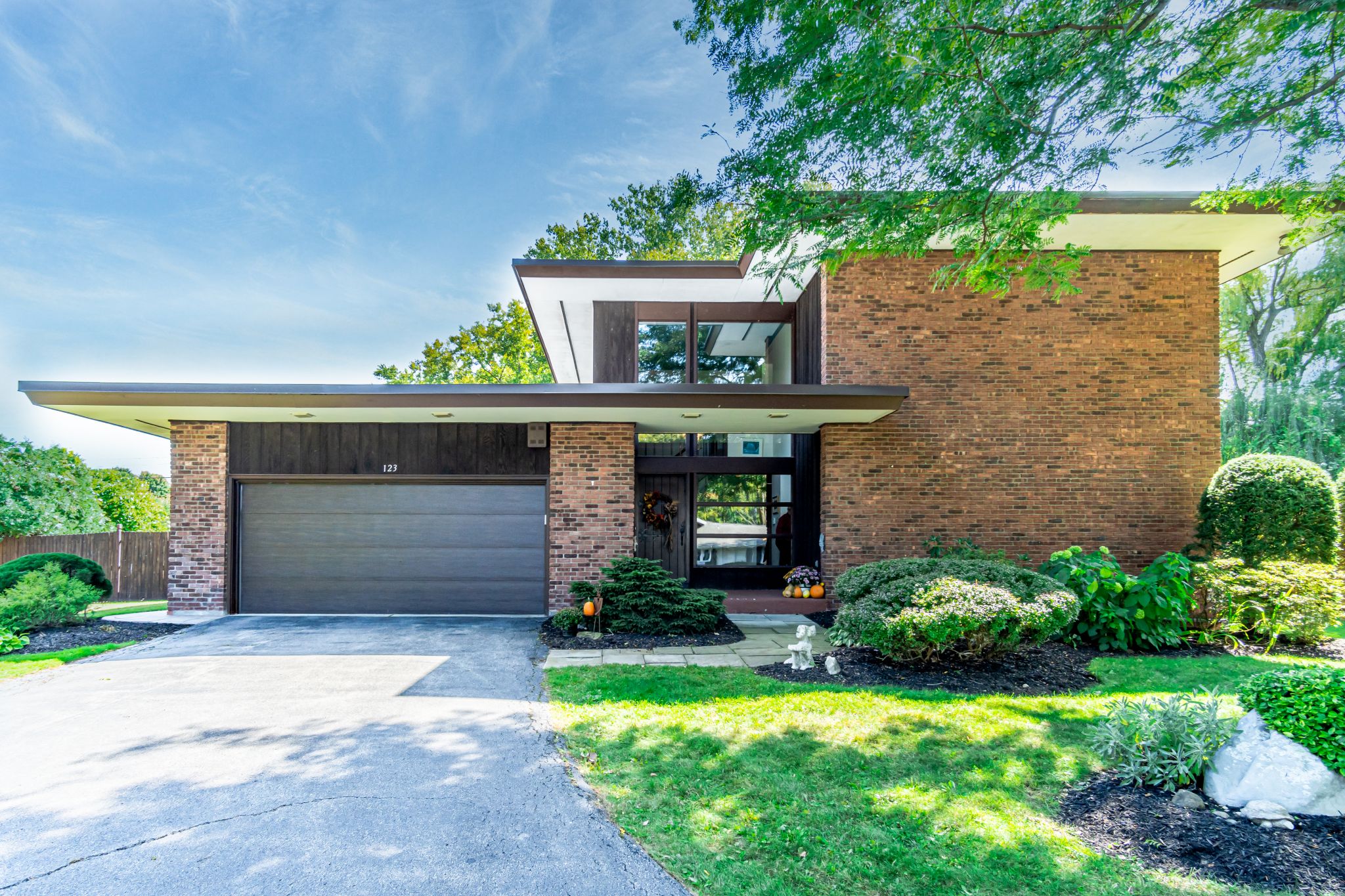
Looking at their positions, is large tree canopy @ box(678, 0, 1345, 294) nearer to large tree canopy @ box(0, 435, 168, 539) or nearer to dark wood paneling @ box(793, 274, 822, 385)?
dark wood paneling @ box(793, 274, 822, 385)

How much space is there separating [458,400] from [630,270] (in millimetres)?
3553

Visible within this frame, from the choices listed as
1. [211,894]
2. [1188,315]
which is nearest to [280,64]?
[211,894]

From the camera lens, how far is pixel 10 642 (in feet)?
22.8

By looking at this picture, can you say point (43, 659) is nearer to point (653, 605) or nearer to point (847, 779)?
point (653, 605)

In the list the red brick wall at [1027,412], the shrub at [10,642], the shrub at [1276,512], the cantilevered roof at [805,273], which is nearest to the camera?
the shrub at [10,642]

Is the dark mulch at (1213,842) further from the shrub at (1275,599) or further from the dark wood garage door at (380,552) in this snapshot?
the dark wood garage door at (380,552)

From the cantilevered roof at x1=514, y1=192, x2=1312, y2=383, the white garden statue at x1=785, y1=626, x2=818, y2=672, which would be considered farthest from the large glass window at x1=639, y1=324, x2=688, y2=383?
the white garden statue at x1=785, y1=626, x2=818, y2=672

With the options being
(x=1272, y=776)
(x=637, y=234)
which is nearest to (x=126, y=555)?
(x=1272, y=776)

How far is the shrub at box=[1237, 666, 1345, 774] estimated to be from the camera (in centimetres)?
307

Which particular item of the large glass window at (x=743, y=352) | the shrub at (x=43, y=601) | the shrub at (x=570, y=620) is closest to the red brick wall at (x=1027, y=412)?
the large glass window at (x=743, y=352)

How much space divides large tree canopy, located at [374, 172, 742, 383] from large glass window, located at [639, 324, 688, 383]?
513 inches

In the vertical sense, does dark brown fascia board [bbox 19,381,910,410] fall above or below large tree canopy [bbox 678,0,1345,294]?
below

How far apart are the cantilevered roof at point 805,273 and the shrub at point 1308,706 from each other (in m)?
4.63

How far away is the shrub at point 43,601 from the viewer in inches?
295
